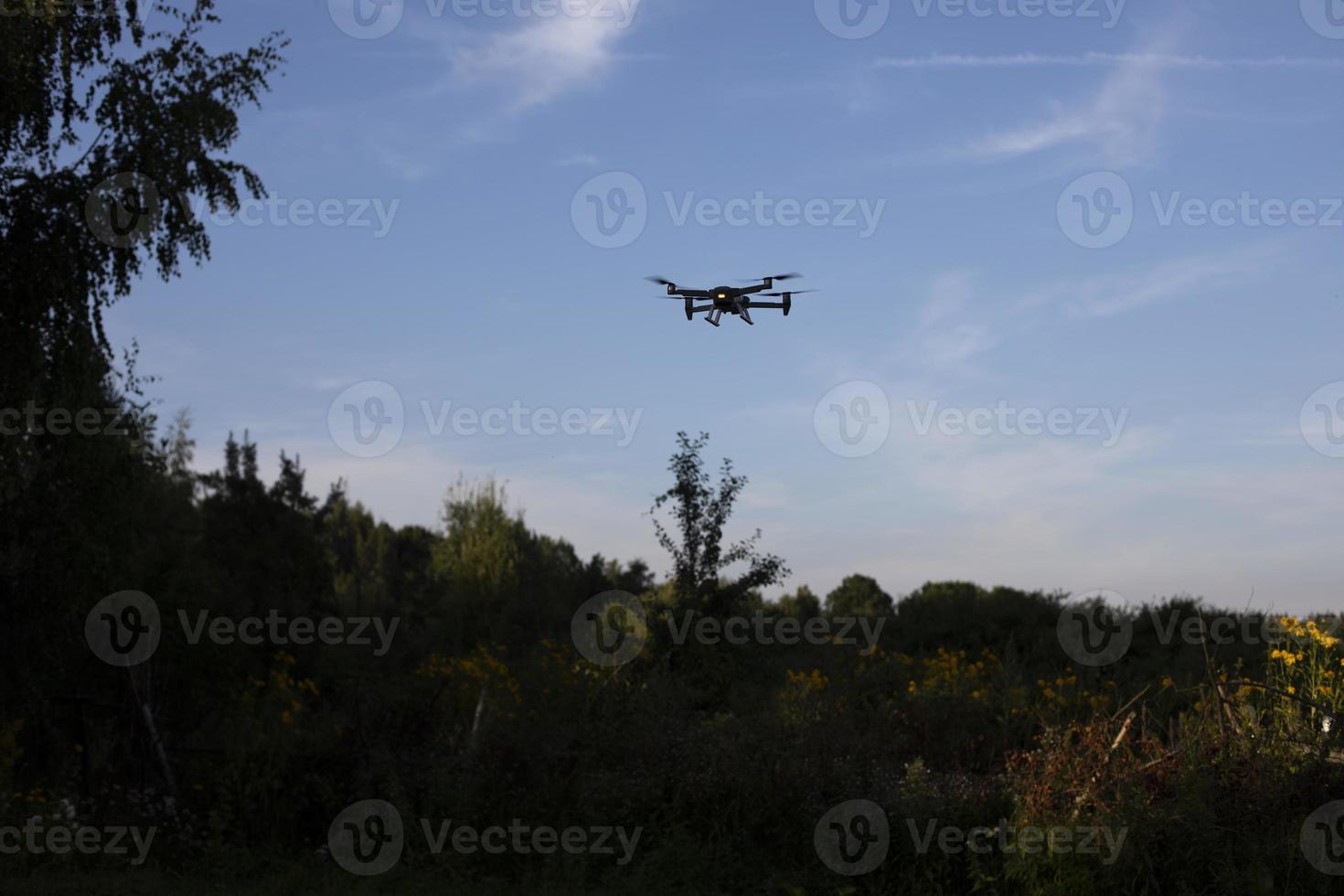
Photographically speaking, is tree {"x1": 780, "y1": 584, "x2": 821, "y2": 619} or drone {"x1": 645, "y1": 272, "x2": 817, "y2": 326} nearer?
drone {"x1": 645, "y1": 272, "x2": 817, "y2": 326}

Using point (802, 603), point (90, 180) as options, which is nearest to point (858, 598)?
point (802, 603)

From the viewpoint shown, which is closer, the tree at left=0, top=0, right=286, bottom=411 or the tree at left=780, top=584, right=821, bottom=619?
the tree at left=0, top=0, right=286, bottom=411

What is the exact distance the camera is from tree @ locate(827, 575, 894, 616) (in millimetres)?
24083

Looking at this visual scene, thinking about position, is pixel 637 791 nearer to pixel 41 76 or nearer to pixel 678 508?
pixel 678 508

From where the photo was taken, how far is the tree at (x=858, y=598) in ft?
79.0

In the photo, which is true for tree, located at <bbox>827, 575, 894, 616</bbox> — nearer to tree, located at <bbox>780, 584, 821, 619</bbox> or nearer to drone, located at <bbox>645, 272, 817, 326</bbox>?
tree, located at <bbox>780, 584, 821, 619</bbox>

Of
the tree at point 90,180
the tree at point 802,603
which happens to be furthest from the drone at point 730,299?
the tree at point 802,603

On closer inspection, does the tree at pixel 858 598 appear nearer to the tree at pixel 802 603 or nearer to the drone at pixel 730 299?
the tree at pixel 802 603

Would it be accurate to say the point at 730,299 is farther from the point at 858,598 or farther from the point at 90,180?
the point at 858,598

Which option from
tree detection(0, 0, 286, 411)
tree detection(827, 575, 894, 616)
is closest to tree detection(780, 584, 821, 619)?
tree detection(827, 575, 894, 616)

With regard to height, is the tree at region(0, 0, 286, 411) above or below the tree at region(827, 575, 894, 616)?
above

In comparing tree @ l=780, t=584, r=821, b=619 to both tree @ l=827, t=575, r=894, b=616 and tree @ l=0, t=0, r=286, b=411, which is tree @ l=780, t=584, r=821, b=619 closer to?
tree @ l=827, t=575, r=894, b=616

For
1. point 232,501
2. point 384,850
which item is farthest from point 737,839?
point 232,501

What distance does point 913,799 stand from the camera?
36.6 ft
